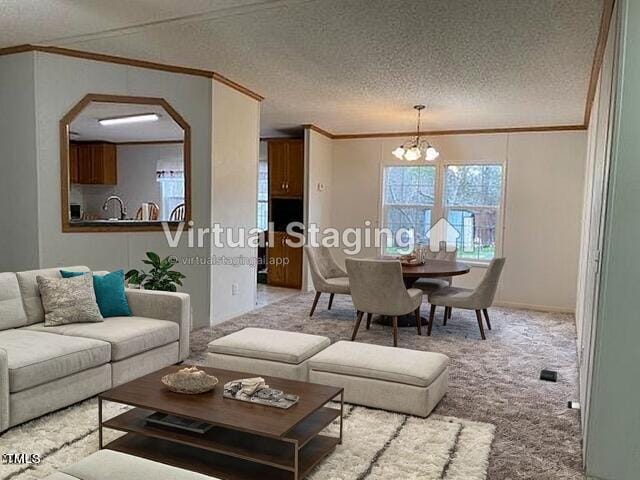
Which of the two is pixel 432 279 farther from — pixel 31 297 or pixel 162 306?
pixel 31 297

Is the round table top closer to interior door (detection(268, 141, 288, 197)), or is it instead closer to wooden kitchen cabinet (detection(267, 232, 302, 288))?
wooden kitchen cabinet (detection(267, 232, 302, 288))

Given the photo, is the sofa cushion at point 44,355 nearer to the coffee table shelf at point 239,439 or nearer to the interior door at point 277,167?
the coffee table shelf at point 239,439

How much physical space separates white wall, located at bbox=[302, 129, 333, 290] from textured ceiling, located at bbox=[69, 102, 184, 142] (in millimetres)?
2651

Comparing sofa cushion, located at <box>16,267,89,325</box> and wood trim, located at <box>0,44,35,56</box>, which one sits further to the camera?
wood trim, located at <box>0,44,35,56</box>

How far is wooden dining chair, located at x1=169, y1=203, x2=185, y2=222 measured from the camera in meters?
4.93

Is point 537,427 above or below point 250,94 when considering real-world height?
below

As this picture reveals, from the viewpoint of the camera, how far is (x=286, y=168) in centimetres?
772

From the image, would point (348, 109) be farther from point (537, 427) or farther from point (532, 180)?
point (537, 427)

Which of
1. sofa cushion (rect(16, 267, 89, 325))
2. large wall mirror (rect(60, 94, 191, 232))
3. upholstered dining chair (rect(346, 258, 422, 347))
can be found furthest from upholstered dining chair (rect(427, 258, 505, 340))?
sofa cushion (rect(16, 267, 89, 325))

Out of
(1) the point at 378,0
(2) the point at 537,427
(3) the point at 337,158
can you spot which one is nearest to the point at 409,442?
(2) the point at 537,427

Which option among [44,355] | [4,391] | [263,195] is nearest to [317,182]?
[263,195]

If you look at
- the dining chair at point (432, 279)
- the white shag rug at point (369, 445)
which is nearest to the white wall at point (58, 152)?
the white shag rug at point (369, 445)

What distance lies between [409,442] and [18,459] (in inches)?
75.2

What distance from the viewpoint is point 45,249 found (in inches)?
169
